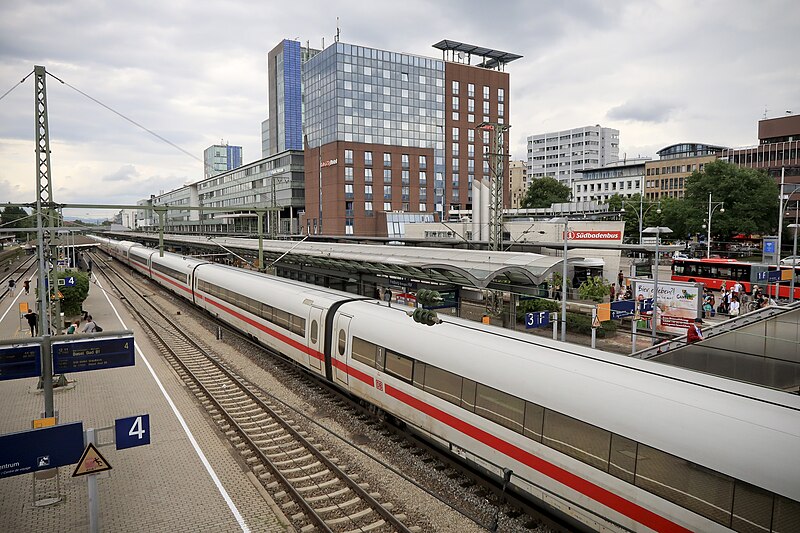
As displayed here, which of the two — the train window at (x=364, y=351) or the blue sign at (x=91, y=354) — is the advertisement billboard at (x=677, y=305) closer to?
the train window at (x=364, y=351)

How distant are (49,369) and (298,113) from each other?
153 meters

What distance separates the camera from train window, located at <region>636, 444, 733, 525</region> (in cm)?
642

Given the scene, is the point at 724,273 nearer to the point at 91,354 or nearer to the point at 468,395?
the point at 468,395

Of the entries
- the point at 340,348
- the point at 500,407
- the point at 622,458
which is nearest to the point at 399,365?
the point at 340,348

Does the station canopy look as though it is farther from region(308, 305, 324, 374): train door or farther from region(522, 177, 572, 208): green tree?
region(522, 177, 572, 208): green tree

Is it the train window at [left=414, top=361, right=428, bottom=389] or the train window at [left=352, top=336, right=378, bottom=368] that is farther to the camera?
the train window at [left=352, top=336, right=378, bottom=368]

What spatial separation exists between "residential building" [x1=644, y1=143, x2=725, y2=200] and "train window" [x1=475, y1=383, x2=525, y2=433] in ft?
350

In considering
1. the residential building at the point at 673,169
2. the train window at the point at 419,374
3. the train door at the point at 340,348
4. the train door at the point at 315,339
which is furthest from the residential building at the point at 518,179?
the train window at the point at 419,374

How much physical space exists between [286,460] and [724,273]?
128ft

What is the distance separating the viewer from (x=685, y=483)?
22.2 feet

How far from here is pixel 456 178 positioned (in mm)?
88438

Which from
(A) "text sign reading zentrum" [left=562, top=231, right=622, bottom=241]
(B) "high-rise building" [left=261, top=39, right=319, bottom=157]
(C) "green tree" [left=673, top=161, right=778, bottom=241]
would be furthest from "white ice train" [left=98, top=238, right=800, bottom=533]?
(B) "high-rise building" [left=261, top=39, right=319, bottom=157]

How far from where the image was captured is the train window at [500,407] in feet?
30.1

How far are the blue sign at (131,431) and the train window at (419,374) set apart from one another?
209 inches
